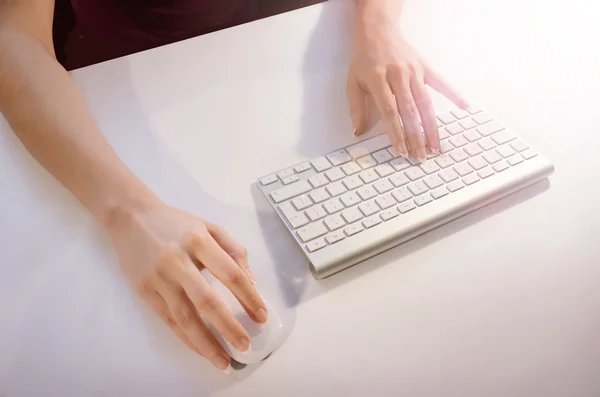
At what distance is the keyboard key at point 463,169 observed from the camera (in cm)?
53

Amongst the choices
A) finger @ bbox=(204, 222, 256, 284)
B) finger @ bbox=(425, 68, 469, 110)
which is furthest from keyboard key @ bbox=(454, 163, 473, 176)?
finger @ bbox=(204, 222, 256, 284)

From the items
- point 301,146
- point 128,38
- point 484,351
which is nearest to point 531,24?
point 301,146

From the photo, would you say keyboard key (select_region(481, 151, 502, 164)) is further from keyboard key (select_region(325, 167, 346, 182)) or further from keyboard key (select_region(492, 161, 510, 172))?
keyboard key (select_region(325, 167, 346, 182))

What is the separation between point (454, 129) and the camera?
0.58 metres

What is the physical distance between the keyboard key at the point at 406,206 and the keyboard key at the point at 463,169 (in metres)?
0.07

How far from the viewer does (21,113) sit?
1.90 ft

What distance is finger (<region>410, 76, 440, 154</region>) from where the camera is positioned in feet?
1.84

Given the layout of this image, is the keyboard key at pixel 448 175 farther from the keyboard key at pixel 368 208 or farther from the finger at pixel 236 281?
the finger at pixel 236 281

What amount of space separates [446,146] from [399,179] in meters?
0.08

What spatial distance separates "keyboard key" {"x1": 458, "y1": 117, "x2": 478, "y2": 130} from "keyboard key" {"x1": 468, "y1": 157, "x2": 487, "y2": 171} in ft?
0.18

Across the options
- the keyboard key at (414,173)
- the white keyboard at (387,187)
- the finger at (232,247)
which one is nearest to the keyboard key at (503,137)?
the white keyboard at (387,187)

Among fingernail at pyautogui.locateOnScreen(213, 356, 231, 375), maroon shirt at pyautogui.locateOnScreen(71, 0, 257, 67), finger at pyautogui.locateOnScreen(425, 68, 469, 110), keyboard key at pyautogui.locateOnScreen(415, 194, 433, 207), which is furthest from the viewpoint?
maroon shirt at pyautogui.locateOnScreen(71, 0, 257, 67)

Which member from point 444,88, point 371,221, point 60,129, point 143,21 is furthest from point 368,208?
point 143,21

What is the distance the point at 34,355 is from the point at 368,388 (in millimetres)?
281
